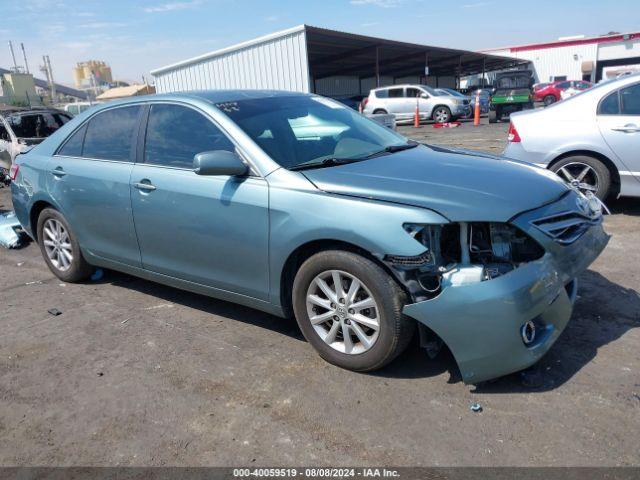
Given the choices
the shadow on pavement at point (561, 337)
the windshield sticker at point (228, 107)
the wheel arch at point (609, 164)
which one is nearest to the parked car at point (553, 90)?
the wheel arch at point (609, 164)

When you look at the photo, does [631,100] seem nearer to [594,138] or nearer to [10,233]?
[594,138]

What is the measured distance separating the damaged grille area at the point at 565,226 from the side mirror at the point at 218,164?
1738mm

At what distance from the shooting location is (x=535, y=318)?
279 centimetres

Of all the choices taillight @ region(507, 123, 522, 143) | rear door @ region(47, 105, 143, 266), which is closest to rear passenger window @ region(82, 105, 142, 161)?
rear door @ region(47, 105, 143, 266)

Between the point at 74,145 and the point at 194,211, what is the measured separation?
1804 mm

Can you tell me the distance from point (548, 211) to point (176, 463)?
91.0 inches

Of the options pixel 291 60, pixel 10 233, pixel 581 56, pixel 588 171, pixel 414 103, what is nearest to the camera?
pixel 588 171

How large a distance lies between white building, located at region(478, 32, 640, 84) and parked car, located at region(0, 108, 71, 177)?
4451cm

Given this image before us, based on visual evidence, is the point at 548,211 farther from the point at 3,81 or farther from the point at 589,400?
the point at 3,81

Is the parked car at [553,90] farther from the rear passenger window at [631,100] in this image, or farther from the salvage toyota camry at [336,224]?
the salvage toyota camry at [336,224]

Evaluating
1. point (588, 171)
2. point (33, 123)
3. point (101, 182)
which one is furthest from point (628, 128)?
point (33, 123)

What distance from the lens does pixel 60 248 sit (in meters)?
4.90

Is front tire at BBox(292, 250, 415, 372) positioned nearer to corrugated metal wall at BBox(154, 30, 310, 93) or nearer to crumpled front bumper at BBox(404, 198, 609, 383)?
crumpled front bumper at BBox(404, 198, 609, 383)

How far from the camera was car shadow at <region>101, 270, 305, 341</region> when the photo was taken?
3.85 meters
